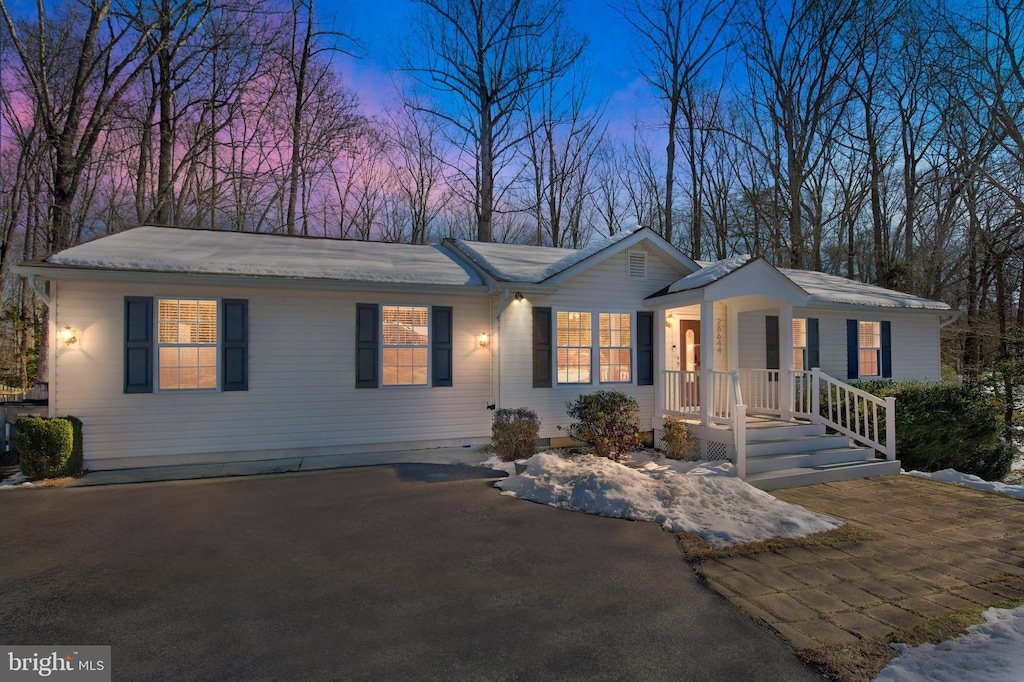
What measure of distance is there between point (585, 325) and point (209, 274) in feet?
21.3

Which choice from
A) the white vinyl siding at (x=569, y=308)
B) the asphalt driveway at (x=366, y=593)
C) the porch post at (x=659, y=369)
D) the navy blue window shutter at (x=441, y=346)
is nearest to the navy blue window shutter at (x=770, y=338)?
the white vinyl siding at (x=569, y=308)

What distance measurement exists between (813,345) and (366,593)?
445 inches

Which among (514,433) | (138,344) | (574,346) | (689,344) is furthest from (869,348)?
(138,344)

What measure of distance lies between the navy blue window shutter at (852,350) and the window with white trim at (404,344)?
32.4 feet

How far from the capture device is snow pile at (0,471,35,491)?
697 cm

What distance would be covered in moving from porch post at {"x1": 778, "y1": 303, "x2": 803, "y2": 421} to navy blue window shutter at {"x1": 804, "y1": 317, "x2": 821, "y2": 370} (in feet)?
7.56

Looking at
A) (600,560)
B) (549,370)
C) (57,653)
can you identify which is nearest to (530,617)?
(600,560)

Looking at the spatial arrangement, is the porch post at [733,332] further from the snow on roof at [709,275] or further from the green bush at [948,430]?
the green bush at [948,430]

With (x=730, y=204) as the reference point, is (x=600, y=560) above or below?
Answer: below

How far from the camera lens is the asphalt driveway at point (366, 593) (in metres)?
2.96

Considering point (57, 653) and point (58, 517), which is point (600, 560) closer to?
point (57, 653)

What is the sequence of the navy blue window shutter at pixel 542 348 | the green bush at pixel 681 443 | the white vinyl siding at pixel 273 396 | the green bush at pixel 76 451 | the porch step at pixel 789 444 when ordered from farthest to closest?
the navy blue window shutter at pixel 542 348 < the green bush at pixel 681 443 < the porch step at pixel 789 444 < the white vinyl siding at pixel 273 396 < the green bush at pixel 76 451

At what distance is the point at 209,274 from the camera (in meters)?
7.79

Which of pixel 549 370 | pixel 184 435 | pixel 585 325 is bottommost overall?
pixel 184 435
